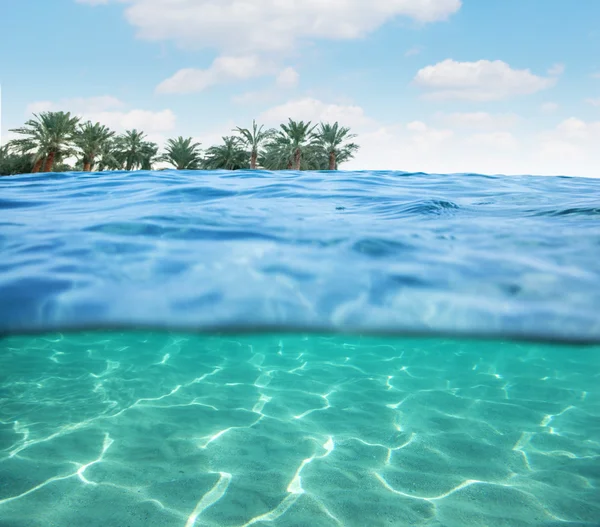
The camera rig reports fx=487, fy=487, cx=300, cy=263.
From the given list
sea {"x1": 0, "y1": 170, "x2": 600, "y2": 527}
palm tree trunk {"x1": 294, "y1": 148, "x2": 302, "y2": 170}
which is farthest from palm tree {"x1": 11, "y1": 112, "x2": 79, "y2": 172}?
sea {"x1": 0, "y1": 170, "x2": 600, "y2": 527}

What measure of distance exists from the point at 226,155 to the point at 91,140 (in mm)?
10205

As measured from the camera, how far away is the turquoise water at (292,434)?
3861 millimetres

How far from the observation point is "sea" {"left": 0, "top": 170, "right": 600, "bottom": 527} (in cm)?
399

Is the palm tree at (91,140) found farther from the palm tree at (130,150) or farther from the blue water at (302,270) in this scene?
the blue water at (302,270)

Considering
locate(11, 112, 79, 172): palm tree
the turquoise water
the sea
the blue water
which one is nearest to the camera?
the turquoise water

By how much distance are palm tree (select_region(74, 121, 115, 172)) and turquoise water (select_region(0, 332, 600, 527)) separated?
33164 mm

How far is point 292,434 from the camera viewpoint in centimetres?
504

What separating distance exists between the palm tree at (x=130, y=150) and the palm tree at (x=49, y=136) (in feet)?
15.8

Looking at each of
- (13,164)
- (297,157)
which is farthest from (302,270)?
(13,164)

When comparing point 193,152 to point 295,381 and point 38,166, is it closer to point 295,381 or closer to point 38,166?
point 38,166

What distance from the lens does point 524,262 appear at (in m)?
4.55

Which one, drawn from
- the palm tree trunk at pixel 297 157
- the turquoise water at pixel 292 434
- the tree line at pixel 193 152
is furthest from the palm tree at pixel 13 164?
the turquoise water at pixel 292 434

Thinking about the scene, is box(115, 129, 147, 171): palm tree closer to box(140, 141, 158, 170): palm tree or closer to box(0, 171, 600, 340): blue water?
box(140, 141, 158, 170): palm tree

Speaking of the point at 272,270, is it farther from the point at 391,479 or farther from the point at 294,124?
the point at 294,124
